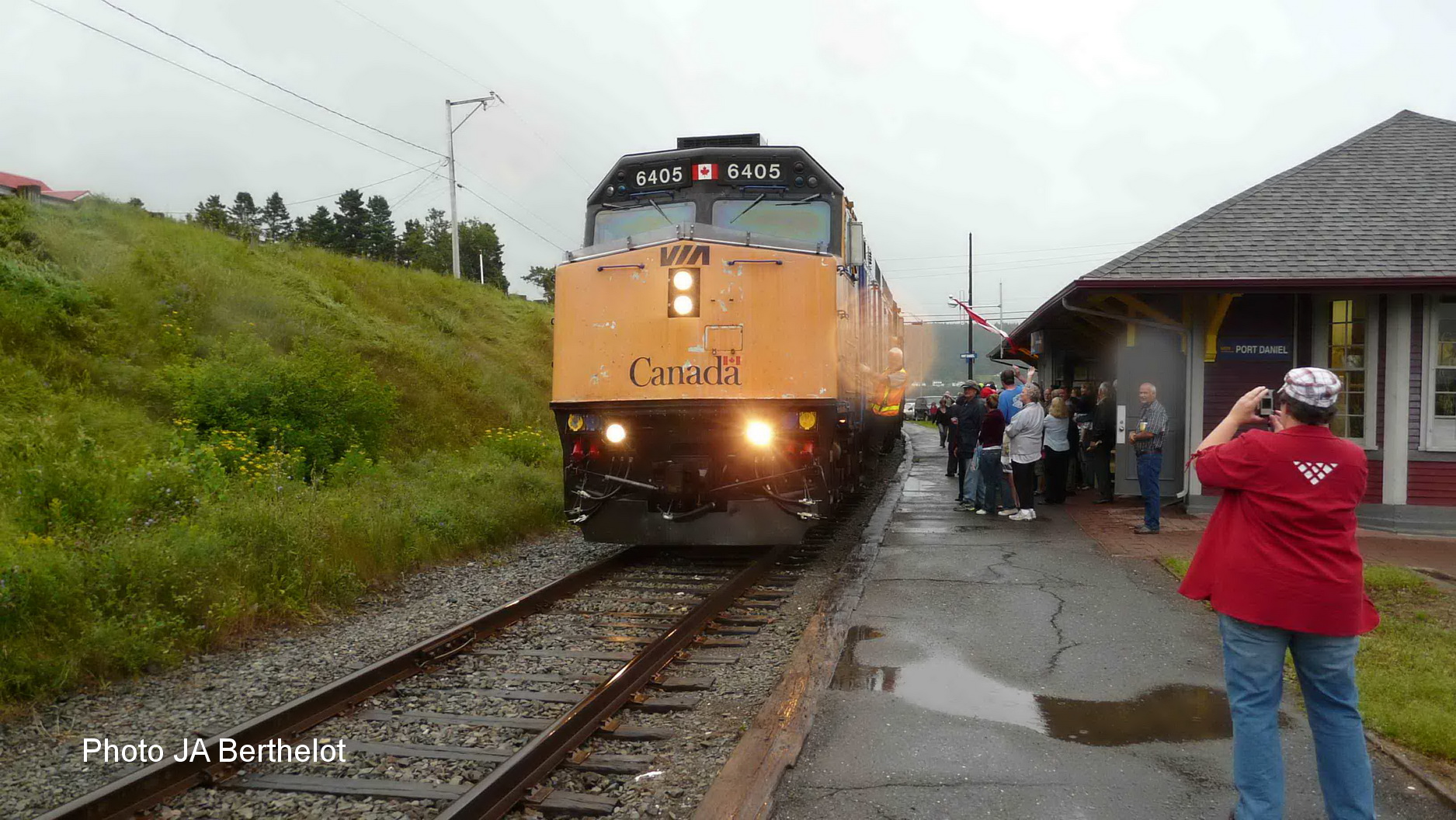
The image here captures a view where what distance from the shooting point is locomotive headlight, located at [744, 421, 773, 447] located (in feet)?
25.8

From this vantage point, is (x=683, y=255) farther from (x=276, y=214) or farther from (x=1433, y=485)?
(x=276, y=214)

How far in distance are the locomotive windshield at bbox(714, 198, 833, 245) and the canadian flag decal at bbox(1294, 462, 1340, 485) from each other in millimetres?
5404

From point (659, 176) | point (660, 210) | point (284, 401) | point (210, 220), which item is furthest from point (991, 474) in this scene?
point (210, 220)

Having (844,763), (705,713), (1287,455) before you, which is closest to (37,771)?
(705,713)

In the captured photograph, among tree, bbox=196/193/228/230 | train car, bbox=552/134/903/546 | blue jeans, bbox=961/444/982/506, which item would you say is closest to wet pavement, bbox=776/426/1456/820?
train car, bbox=552/134/903/546

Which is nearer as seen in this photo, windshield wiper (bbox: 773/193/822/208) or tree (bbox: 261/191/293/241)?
windshield wiper (bbox: 773/193/822/208)

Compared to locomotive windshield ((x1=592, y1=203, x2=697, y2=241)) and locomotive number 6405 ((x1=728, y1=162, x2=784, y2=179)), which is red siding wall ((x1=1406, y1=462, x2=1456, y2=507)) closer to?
locomotive number 6405 ((x1=728, y1=162, x2=784, y2=179))

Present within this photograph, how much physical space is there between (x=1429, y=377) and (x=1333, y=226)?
2172 mm

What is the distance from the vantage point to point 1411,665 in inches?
215

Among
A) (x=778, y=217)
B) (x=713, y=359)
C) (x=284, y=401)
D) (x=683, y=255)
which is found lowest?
(x=284, y=401)

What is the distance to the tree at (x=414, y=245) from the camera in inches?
2146

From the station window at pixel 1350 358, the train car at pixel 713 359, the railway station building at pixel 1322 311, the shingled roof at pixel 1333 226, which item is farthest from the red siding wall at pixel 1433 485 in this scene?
the train car at pixel 713 359

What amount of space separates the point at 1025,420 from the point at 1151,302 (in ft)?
8.43

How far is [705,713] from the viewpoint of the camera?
16.0ft
